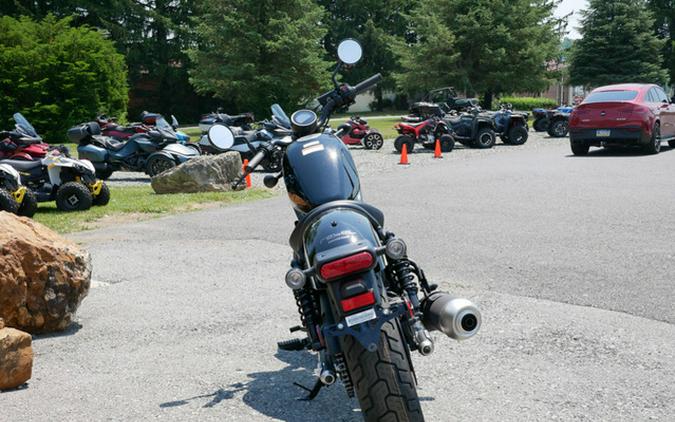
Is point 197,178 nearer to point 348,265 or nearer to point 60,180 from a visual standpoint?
point 60,180

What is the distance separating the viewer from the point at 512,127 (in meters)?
24.8

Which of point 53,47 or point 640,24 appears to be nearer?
point 53,47

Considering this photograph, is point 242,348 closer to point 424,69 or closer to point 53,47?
point 53,47

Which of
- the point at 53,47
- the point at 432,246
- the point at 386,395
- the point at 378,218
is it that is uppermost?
the point at 53,47

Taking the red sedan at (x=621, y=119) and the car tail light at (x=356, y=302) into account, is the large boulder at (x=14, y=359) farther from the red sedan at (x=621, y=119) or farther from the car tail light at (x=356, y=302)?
the red sedan at (x=621, y=119)

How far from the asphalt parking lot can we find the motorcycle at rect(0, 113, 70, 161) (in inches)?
139

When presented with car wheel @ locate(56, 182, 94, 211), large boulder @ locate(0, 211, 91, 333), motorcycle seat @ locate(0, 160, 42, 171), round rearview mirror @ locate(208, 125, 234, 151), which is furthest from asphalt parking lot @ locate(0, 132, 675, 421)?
motorcycle seat @ locate(0, 160, 42, 171)

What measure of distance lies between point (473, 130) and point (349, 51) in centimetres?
1887

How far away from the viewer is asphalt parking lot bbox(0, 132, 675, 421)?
4.13 meters

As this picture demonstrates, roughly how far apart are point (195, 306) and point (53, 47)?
26951mm

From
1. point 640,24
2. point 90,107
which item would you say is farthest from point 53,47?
point 640,24

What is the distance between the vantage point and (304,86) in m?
38.8

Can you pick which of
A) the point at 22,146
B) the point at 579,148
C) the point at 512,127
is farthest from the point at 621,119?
the point at 22,146

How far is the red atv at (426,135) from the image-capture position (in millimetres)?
22391
